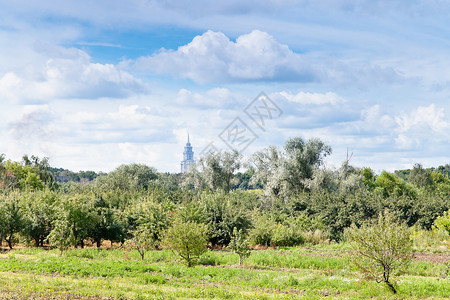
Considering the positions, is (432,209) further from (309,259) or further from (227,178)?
(227,178)

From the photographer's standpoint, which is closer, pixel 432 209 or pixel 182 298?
pixel 182 298

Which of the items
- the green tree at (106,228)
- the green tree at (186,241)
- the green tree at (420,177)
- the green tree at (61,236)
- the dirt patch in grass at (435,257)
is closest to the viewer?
the green tree at (186,241)

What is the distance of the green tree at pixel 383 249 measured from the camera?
13.3 meters

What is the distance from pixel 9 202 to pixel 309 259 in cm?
2218

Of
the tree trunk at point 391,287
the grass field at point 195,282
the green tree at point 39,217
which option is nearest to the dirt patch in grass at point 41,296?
the grass field at point 195,282

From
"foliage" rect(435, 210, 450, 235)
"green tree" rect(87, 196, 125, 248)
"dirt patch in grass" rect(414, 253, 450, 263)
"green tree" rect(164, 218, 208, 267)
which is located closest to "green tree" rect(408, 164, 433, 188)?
"foliage" rect(435, 210, 450, 235)

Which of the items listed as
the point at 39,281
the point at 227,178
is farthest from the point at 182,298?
the point at 227,178

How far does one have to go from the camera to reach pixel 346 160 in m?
55.7

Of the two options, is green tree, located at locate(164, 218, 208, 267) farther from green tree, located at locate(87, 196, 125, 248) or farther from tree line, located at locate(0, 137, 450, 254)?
green tree, located at locate(87, 196, 125, 248)

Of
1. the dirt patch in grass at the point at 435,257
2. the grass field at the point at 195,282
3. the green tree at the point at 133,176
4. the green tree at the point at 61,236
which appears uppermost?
the green tree at the point at 133,176

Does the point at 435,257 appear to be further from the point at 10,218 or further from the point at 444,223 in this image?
the point at 10,218

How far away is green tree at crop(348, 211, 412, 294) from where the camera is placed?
522 inches

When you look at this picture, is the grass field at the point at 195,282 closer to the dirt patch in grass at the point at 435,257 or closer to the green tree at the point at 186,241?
the dirt patch in grass at the point at 435,257

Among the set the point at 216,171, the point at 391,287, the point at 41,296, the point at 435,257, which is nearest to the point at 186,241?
the point at 41,296
